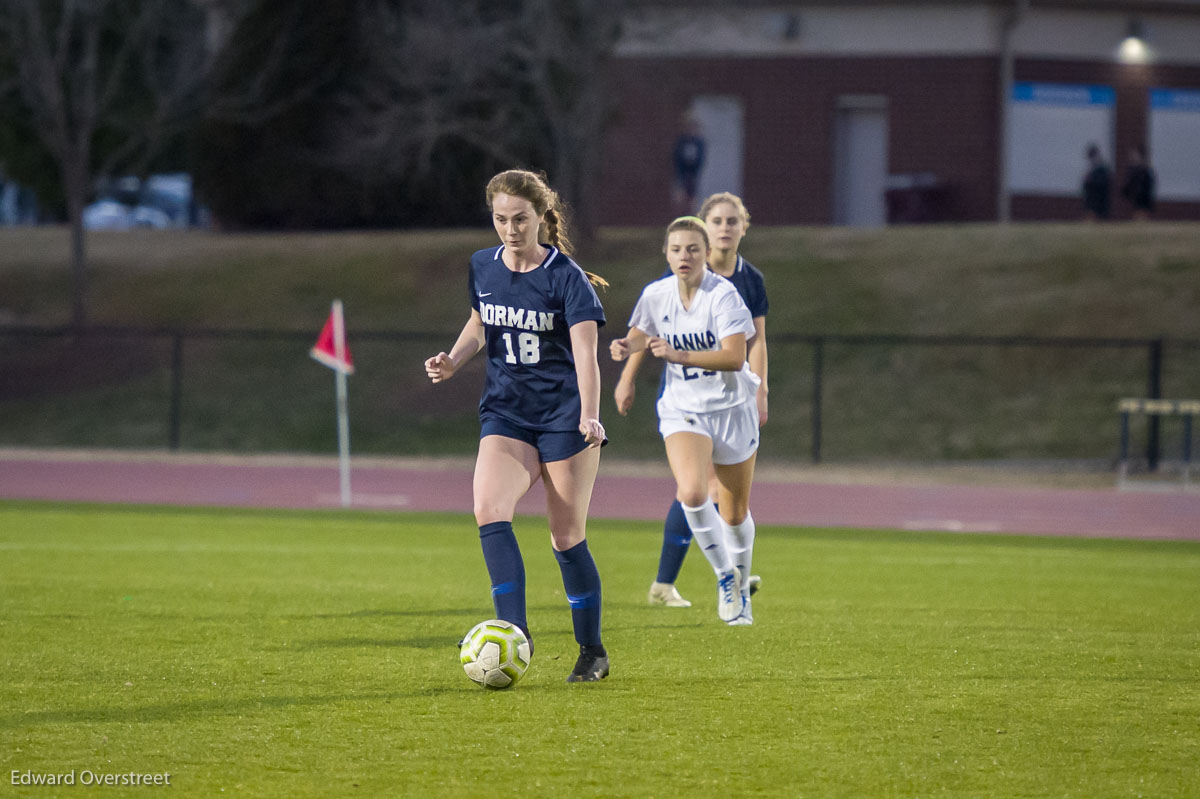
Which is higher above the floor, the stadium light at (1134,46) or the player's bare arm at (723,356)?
the stadium light at (1134,46)

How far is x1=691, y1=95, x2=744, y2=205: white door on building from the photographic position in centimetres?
3356

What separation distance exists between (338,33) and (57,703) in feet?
84.6

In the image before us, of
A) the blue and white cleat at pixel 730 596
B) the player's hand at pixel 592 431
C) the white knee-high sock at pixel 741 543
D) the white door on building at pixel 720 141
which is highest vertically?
the white door on building at pixel 720 141

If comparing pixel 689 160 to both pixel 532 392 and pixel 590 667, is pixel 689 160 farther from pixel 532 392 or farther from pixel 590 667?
pixel 590 667

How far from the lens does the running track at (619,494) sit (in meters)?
16.4

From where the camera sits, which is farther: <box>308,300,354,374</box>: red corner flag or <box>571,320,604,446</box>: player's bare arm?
<box>308,300,354,374</box>: red corner flag

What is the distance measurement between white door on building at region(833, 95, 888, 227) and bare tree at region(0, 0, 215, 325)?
41.5 feet

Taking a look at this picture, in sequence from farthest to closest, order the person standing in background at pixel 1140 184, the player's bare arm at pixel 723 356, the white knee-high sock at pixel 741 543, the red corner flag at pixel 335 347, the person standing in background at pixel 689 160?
1. the person standing in background at pixel 1140 184
2. the person standing in background at pixel 689 160
3. the red corner flag at pixel 335 347
4. the white knee-high sock at pixel 741 543
5. the player's bare arm at pixel 723 356

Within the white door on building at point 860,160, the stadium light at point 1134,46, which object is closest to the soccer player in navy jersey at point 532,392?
the white door on building at point 860,160

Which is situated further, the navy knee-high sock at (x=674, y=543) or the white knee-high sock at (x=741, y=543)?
the navy knee-high sock at (x=674, y=543)

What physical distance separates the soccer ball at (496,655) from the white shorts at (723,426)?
222 centimetres

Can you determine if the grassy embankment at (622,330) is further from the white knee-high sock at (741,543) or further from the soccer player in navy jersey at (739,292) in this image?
the white knee-high sock at (741,543)

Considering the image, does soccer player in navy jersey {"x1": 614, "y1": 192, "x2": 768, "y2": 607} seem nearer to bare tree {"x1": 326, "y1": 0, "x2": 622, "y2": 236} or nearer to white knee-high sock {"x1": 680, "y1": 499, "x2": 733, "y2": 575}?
white knee-high sock {"x1": 680, "y1": 499, "x2": 733, "y2": 575}

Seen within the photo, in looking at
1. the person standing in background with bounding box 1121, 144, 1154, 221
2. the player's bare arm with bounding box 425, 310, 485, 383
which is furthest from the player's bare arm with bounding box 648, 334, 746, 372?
the person standing in background with bounding box 1121, 144, 1154, 221
